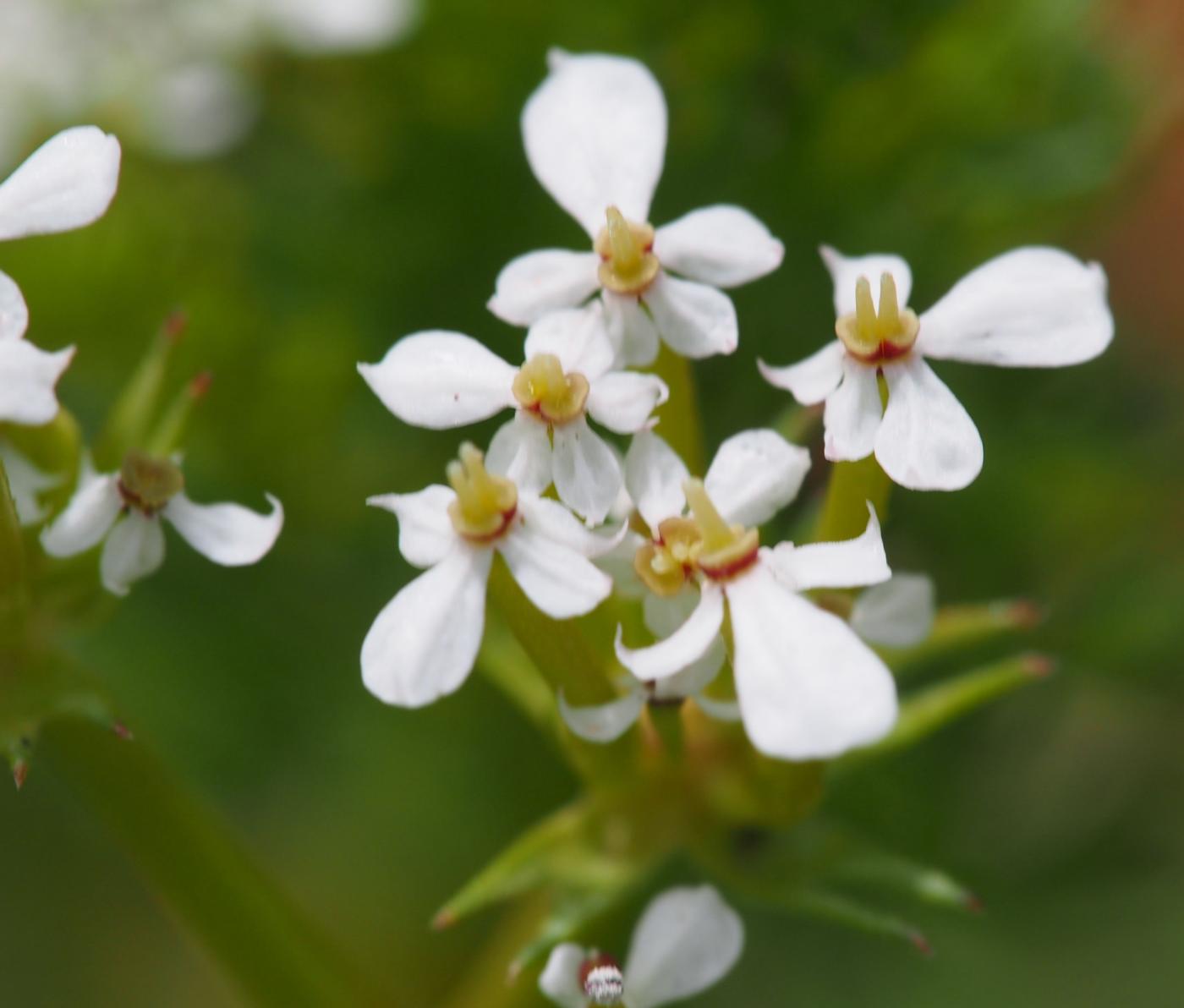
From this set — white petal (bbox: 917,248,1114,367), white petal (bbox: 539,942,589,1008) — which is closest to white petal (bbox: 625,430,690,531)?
white petal (bbox: 917,248,1114,367)

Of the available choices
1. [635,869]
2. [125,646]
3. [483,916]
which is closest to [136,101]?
[125,646]

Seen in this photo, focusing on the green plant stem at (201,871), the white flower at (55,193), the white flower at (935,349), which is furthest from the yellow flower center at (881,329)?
the green plant stem at (201,871)

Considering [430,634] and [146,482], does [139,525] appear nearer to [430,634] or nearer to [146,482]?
[146,482]

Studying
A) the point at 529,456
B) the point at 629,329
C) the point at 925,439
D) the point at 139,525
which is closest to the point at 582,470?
the point at 529,456

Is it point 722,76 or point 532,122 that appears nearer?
point 532,122

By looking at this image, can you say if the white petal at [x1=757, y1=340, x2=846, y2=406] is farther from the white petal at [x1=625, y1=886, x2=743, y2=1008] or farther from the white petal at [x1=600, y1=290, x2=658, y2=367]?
the white petal at [x1=625, y1=886, x2=743, y2=1008]

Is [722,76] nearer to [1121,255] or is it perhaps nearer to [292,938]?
[1121,255]

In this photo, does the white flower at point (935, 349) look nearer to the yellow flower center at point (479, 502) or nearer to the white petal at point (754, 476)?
the white petal at point (754, 476)
